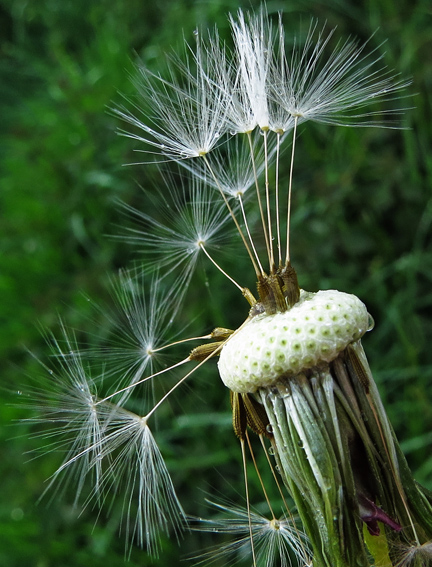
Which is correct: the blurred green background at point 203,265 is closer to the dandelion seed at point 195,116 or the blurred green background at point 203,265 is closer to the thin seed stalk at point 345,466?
the dandelion seed at point 195,116

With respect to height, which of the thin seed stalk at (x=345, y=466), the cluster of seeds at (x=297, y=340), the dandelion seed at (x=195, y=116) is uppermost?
the dandelion seed at (x=195, y=116)

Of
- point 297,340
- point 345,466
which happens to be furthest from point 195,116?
point 345,466

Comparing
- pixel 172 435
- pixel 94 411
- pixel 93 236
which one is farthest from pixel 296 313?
pixel 93 236

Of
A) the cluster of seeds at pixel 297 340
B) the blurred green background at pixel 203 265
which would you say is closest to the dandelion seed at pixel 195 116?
the cluster of seeds at pixel 297 340

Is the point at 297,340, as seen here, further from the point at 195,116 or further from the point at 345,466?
the point at 195,116

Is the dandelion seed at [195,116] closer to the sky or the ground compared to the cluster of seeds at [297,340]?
closer to the sky

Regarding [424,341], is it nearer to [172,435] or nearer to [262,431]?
[172,435]
